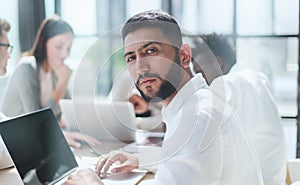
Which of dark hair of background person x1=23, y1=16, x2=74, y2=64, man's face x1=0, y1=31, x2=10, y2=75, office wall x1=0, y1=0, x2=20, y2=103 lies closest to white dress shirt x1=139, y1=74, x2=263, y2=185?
man's face x1=0, y1=31, x2=10, y2=75

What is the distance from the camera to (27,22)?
368cm

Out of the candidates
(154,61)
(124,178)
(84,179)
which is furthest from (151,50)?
(124,178)

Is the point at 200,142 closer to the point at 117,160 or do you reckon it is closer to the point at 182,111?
the point at 182,111

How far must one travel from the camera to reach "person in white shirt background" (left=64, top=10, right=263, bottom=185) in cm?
103

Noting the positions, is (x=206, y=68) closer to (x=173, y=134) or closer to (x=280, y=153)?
(x=173, y=134)

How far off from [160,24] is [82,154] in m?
0.89

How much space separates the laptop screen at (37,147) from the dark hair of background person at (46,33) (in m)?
1.83

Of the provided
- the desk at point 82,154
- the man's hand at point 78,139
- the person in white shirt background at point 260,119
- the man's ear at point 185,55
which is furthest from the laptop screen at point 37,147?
the person in white shirt background at point 260,119

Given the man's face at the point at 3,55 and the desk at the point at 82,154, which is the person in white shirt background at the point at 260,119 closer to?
the desk at the point at 82,154

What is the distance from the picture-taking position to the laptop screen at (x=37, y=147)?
1347 mm

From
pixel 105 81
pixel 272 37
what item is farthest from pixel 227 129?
pixel 272 37

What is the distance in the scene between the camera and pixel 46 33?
10.9 ft

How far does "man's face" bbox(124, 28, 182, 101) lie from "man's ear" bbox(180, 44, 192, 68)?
0.02 meters

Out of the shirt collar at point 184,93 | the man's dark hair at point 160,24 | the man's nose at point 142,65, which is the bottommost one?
the shirt collar at point 184,93
